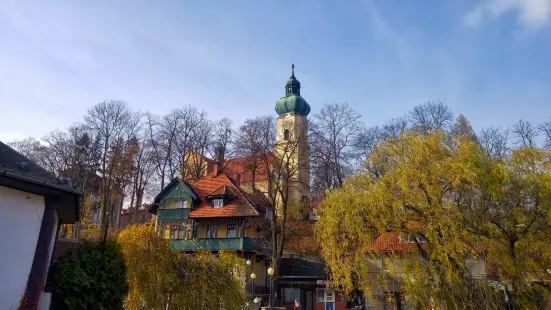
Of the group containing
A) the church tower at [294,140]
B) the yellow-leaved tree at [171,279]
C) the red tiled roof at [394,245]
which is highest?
the church tower at [294,140]

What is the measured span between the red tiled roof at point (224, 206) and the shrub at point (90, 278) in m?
21.7

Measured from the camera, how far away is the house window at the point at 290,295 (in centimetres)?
2833

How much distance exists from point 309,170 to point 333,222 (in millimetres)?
21007

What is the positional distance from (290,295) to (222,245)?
20.7ft

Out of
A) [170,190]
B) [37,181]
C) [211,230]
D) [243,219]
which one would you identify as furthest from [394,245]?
[170,190]

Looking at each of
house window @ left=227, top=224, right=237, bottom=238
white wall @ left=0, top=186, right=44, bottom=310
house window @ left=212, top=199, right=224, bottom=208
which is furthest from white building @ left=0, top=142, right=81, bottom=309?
house window @ left=212, top=199, right=224, bottom=208

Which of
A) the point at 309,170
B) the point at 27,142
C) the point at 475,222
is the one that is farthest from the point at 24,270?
the point at 27,142

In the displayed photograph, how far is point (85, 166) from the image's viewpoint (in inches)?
1428

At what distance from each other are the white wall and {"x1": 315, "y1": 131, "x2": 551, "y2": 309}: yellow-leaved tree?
9.59 metres

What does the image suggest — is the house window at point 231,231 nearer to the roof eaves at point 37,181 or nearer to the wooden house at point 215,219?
the wooden house at point 215,219

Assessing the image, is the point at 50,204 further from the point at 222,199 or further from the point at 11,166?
the point at 222,199

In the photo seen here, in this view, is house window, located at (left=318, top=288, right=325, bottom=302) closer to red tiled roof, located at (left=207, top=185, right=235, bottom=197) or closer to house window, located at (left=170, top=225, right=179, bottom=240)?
red tiled roof, located at (left=207, top=185, right=235, bottom=197)

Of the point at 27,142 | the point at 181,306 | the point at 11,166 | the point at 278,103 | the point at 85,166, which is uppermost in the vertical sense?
the point at 278,103

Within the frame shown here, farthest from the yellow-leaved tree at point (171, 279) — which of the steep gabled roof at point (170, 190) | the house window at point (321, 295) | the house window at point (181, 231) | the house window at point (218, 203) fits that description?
the steep gabled roof at point (170, 190)
